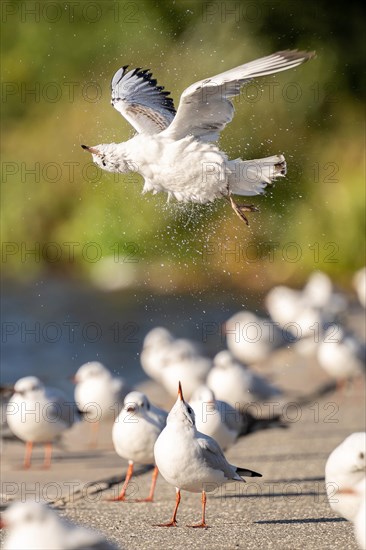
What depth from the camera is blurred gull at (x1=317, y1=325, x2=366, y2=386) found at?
36.5ft

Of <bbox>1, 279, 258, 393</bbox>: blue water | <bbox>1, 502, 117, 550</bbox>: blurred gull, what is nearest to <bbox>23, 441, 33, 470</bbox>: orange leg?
<bbox>1, 279, 258, 393</bbox>: blue water

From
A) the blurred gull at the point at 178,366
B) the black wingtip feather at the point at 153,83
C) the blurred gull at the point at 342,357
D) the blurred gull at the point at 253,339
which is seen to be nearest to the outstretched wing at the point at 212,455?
the black wingtip feather at the point at 153,83

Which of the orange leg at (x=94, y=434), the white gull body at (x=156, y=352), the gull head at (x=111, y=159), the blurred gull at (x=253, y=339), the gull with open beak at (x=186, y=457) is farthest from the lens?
the blurred gull at (x=253, y=339)

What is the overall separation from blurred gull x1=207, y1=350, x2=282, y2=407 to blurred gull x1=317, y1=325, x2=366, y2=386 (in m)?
1.45

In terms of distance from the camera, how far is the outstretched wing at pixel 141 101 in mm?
7027

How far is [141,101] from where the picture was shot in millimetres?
7152

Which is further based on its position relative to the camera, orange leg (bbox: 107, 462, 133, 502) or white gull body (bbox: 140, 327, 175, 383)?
white gull body (bbox: 140, 327, 175, 383)

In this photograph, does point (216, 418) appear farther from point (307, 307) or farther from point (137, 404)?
point (307, 307)

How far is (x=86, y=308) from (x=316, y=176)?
4.23 metres

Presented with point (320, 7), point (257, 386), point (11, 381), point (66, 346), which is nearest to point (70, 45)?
point (320, 7)

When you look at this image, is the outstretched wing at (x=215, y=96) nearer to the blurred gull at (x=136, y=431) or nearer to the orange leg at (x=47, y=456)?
the blurred gull at (x=136, y=431)

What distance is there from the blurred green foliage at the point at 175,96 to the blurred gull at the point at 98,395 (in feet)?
22.2

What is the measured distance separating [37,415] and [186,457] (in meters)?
2.38

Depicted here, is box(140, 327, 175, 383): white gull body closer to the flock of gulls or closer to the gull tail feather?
the flock of gulls
